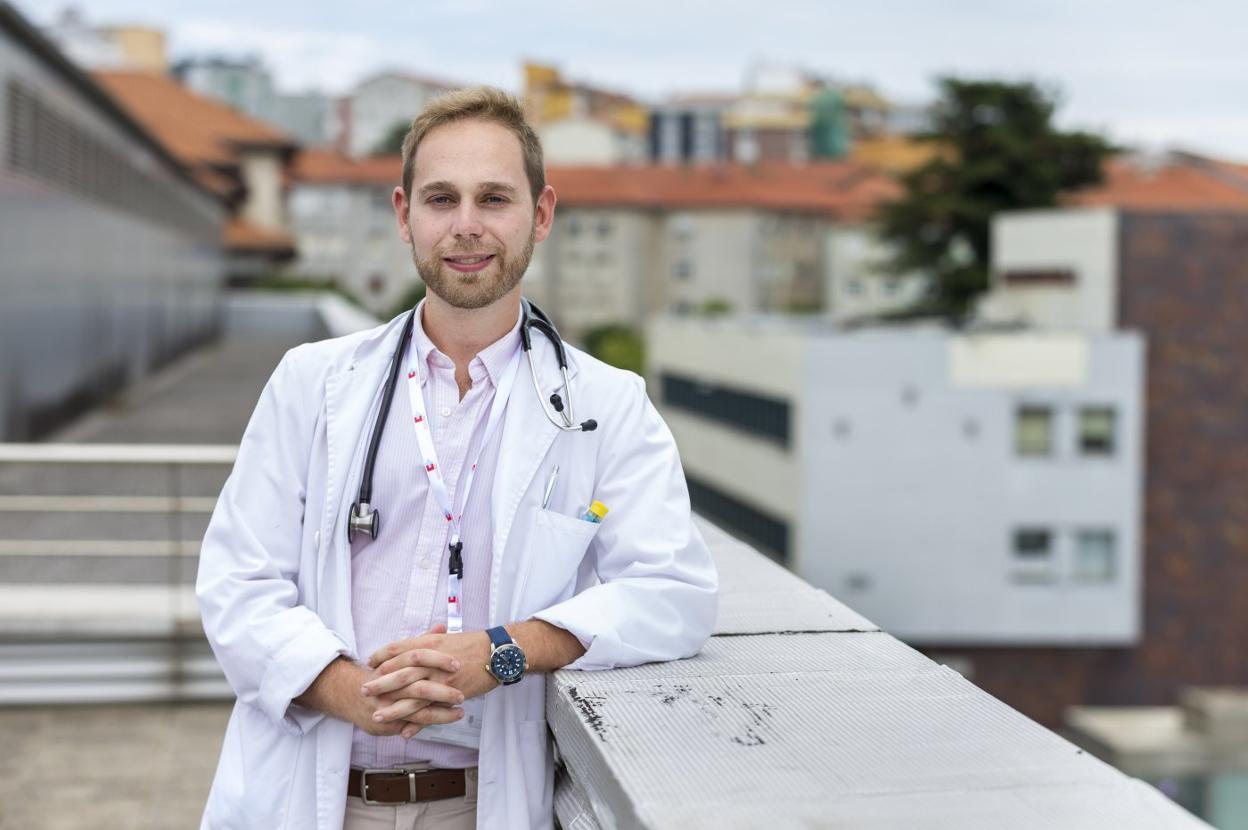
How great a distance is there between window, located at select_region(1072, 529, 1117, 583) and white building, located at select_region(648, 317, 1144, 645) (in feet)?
0.12

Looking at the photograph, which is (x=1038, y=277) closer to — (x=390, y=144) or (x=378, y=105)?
(x=390, y=144)

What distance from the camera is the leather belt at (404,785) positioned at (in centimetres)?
238

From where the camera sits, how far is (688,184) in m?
90.2


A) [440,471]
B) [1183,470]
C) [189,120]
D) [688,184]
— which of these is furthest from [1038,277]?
[688,184]

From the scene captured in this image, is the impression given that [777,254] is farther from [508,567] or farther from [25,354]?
[508,567]

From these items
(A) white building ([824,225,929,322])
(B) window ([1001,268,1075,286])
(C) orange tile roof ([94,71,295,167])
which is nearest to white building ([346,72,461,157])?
(A) white building ([824,225,929,322])

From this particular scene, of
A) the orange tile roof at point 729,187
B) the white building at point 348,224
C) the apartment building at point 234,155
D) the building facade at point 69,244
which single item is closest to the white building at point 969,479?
the building facade at point 69,244

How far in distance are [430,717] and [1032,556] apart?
3965 cm

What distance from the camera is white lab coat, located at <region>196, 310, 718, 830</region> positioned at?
235 centimetres

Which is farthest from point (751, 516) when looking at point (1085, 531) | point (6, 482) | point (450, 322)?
point (450, 322)

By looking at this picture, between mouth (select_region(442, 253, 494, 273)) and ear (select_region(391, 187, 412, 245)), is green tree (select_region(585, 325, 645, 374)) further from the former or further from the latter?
mouth (select_region(442, 253, 494, 273))

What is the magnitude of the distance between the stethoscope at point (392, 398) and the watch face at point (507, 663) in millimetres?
282

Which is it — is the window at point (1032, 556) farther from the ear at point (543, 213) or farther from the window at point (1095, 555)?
the ear at point (543, 213)

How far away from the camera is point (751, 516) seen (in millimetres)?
44875
